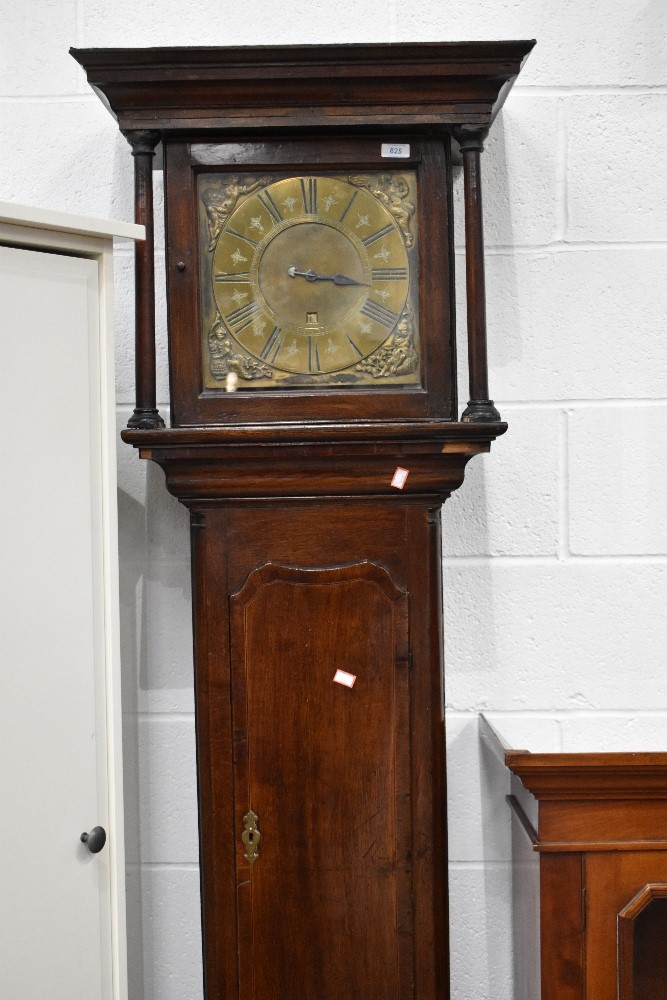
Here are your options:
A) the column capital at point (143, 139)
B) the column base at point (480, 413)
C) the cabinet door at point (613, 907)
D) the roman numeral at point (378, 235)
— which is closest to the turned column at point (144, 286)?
the column capital at point (143, 139)

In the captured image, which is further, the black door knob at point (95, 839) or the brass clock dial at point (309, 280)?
the brass clock dial at point (309, 280)

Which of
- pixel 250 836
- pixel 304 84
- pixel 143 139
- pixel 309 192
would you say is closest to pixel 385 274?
pixel 309 192

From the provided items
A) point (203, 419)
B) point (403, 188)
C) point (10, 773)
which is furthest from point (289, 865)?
point (403, 188)

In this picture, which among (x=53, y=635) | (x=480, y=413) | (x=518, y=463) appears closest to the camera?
(x=53, y=635)

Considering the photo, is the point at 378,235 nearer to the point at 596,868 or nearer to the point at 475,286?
the point at 475,286

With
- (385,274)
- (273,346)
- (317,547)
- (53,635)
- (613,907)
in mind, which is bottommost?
(613,907)

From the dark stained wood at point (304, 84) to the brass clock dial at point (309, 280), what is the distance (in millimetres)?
86

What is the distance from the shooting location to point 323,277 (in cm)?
132

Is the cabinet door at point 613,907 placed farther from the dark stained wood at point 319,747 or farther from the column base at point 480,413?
the column base at point 480,413

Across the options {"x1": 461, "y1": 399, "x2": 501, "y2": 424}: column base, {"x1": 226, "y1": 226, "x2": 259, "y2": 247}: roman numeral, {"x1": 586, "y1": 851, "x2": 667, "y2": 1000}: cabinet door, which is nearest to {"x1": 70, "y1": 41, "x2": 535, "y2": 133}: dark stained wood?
{"x1": 226, "y1": 226, "x2": 259, "y2": 247}: roman numeral

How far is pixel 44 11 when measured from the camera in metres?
1.51

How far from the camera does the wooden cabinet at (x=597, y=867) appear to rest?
3.89ft

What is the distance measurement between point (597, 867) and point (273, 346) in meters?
0.84

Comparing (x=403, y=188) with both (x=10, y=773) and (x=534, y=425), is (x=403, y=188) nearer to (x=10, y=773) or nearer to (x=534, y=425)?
(x=534, y=425)
